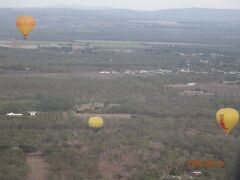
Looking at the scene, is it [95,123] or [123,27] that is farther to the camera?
[123,27]

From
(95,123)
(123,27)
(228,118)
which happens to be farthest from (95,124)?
(123,27)

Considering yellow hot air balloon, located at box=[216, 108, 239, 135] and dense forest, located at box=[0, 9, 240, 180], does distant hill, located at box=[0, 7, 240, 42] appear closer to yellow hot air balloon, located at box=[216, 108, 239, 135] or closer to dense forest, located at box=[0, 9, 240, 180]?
dense forest, located at box=[0, 9, 240, 180]

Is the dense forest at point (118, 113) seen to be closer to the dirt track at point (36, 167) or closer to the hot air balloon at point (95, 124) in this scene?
the dirt track at point (36, 167)

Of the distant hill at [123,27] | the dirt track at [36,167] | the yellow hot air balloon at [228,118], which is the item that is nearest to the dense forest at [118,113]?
the dirt track at [36,167]

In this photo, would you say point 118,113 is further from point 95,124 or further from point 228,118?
point 228,118

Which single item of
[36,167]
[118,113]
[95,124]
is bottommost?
[118,113]

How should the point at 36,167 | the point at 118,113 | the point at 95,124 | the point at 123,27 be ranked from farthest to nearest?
the point at 123,27 < the point at 118,113 < the point at 95,124 < the point at 36,167

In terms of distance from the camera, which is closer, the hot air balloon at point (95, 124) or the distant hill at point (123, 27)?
the hot air balloon at point (95, 124)

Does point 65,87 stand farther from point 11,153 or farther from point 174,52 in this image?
point 174,52
